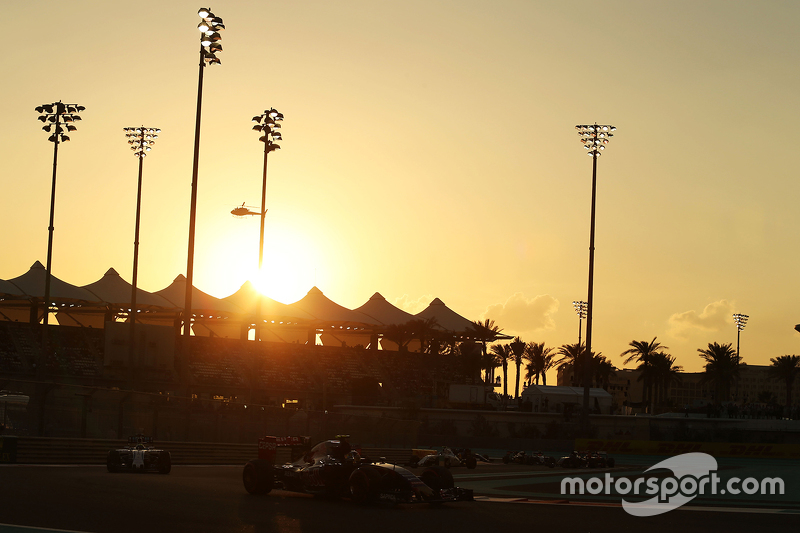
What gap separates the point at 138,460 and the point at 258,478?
24.4 feet

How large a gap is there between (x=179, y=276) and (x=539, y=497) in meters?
61.1

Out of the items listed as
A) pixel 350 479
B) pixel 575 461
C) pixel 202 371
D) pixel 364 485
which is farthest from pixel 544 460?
pixel 202 371

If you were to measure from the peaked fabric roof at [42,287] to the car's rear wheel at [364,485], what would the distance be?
173ft

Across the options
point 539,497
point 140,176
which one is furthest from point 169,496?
point 140,176

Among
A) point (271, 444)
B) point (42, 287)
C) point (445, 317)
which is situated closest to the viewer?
point (271, 444)

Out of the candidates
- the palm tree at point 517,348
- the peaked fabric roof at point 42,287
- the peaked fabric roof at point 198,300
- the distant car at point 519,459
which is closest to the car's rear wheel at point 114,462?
the distant car at point 519,459

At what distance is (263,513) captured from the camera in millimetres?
15789

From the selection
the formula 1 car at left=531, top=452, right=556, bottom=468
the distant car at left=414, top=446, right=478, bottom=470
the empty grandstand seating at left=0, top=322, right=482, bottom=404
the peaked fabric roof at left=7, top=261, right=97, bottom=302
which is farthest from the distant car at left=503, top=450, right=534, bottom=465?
the peaked fabric roof at left=7, top=261, right=97, bottom=302

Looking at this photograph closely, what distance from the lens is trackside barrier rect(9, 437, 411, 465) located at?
2819cm

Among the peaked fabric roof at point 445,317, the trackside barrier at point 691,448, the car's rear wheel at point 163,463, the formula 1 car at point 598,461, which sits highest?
the peaked fabric roof at point 445,317

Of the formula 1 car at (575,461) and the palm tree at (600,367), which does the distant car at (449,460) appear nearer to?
the formula 1 car at (575,461)

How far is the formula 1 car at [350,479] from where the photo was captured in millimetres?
17719

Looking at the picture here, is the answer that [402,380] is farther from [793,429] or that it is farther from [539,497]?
[539,497]

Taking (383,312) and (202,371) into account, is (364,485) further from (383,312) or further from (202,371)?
(383,312)
